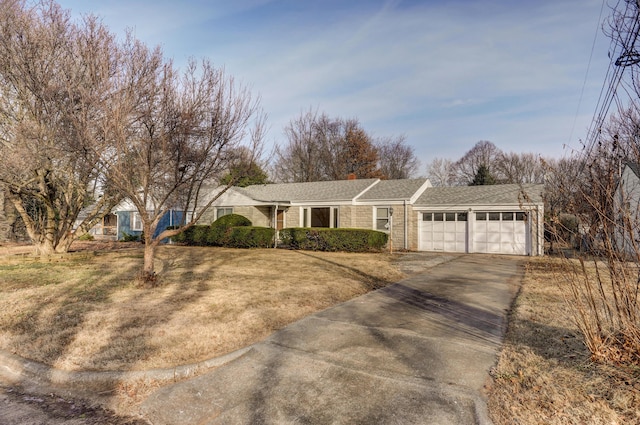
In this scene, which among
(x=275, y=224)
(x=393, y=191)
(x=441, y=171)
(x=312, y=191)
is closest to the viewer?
(x=393, y=191)

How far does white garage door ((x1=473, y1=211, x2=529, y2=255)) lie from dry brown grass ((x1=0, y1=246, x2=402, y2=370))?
8131 mm

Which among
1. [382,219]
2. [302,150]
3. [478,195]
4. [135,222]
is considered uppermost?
[302,150]

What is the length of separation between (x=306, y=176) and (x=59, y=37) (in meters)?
28.3

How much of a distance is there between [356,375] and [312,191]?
19.1 m

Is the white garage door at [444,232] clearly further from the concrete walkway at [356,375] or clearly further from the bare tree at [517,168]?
the bare tree at [517,168]

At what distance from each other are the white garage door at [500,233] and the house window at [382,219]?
424 cm

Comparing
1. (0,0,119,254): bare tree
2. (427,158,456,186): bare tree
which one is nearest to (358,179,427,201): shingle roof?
(0,0,119,254): bare tree

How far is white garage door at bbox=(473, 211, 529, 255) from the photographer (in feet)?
53.8

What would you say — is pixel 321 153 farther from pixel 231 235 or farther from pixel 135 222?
pixel 231 235

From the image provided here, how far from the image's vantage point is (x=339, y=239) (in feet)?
56.4

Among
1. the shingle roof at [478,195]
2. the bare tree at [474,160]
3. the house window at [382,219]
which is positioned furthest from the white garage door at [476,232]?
the bare tree at [474,160]

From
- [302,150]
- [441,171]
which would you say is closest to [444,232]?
[302,150]

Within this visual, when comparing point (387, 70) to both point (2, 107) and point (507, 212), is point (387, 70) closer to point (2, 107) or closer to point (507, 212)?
point (507, 212)

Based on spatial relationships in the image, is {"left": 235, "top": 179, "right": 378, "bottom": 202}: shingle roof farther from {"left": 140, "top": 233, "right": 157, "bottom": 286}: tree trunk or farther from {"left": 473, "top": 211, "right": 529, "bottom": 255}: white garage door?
{"left": 140, "top": 233, "right": 157, "bottom": 286}: tree trunk
